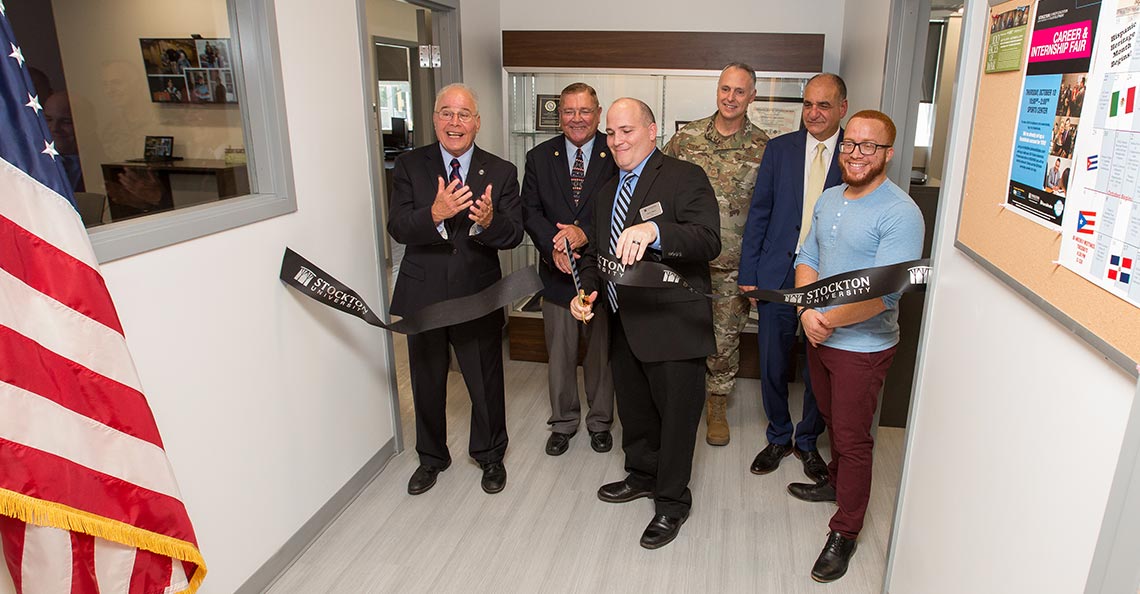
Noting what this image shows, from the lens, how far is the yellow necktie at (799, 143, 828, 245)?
3.30 meters

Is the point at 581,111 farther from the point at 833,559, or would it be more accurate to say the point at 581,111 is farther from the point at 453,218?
the point at 833,559

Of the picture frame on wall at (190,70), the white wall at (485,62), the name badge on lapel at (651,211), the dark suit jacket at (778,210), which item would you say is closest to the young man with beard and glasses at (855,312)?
the dark suit jacket at (778,210)

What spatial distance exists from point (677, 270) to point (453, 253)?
98 cm

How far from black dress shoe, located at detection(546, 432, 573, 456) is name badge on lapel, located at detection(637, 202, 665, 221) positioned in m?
1.57

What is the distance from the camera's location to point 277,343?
8.75 ft

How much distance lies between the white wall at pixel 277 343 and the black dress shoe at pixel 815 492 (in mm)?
2041

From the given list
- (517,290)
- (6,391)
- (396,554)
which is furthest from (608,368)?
(6,391)

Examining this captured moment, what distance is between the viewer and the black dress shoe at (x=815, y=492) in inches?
127

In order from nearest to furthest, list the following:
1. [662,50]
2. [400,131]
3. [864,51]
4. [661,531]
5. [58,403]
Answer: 1. [58,403]
2. [661,531]
3. [864,51]
4. [662,50]
5. [400,131]

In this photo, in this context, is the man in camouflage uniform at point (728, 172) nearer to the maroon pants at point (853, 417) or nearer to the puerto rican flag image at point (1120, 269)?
the maroon pants at point (853, 417)

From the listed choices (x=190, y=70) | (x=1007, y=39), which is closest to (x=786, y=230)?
(x=1007, y=39)

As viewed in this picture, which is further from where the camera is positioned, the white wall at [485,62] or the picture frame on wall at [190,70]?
the white wall at [485,62]

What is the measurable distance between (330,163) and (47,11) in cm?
135

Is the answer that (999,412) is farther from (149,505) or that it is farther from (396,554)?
(396,554)
